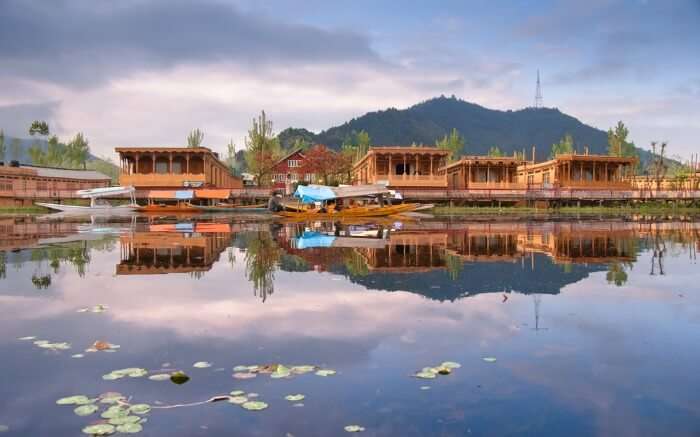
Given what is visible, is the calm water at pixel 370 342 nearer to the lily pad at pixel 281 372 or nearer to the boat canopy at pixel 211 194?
the lily pad at pixel 281 372

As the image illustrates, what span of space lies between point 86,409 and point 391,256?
11.7 meters

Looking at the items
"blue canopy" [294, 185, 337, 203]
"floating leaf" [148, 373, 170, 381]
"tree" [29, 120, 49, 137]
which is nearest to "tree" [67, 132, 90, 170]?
"tree" [29, 120, 49, 137]

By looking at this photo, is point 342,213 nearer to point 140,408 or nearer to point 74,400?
point 74,400

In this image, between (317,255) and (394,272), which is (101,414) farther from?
(317,255)

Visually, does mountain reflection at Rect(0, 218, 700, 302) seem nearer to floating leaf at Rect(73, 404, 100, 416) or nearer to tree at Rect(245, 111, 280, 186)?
floating leaf at Rect(73, 404, 100, 416)

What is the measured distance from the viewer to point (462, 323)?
7.99 metres

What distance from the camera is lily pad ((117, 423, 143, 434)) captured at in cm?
446

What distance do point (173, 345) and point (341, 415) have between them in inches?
123

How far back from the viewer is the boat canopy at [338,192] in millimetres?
36188

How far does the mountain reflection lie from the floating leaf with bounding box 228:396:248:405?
4786 mm

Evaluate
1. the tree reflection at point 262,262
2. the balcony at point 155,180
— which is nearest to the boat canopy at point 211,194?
the balcony at point 155,180

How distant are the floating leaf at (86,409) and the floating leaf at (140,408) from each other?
33 cm

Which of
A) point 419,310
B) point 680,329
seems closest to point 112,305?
point 419,310

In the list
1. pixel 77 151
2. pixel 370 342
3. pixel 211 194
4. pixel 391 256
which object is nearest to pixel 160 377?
pixel 370 342
